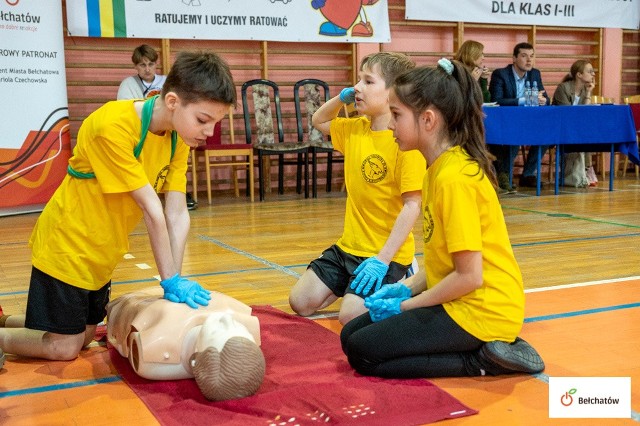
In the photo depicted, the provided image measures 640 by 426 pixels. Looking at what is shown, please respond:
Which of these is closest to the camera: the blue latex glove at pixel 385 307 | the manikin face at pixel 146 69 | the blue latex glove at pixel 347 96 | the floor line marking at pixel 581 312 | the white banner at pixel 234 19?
the blue latex glove at pixel 385 307

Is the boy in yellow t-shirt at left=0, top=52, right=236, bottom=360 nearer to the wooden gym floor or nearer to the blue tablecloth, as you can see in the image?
the wooden gym floor

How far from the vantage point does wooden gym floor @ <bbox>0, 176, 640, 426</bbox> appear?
1.88 meters

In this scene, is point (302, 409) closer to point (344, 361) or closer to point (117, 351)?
point (344, 361)

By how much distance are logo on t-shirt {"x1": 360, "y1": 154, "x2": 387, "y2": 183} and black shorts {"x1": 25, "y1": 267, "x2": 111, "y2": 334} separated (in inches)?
40.0

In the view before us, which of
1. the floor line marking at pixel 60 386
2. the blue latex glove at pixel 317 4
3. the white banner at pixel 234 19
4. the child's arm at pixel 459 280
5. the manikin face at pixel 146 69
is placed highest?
the blue latex glove at pixel 317 4

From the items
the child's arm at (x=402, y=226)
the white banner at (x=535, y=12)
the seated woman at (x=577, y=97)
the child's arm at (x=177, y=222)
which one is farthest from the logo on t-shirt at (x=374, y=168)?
the white banner at (x=535, y=12)

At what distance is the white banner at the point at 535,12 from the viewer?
7633mm

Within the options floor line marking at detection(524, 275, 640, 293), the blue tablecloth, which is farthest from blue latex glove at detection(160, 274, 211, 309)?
the blue tablecloth

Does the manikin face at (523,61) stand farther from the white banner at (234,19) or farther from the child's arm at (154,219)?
the child's arm at (154,219)

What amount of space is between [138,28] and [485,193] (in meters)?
5.22

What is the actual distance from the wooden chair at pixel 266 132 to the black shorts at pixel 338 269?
3720 millimetres

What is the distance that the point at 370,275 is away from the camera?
243 cm

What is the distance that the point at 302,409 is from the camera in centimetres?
181

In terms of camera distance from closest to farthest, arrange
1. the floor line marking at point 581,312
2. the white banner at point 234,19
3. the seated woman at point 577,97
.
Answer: the floor line marking at point 581,312
the white banner at point 234,19
the seated woman at point 577,97
